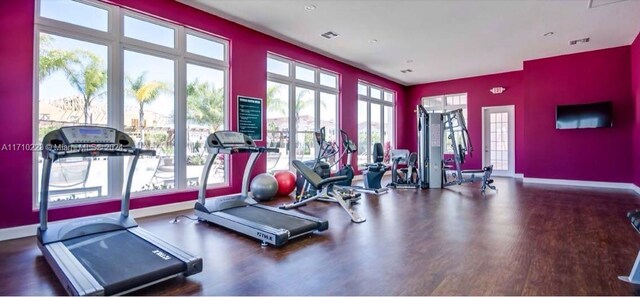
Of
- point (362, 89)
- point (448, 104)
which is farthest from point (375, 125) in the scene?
point (448, 104)

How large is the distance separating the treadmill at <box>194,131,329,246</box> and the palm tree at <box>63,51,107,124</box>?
171 cm

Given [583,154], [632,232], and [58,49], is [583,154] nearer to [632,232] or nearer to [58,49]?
[632,232]

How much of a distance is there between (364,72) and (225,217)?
6824mm

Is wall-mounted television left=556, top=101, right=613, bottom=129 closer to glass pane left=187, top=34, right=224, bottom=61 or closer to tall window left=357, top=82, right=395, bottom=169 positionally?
tall window left=357, top=82, right=395, bottom=169

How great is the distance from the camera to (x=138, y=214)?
4.58 metres

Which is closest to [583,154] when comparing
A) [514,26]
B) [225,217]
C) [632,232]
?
[514,26]

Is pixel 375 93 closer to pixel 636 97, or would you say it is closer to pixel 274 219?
pixel 636 97

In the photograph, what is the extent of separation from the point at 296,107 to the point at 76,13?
4199mm

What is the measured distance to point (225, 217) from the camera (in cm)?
393

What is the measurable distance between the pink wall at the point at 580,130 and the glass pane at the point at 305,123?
5631 millimetres

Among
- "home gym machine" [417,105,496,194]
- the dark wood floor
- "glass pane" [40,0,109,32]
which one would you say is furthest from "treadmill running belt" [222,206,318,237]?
"home gym machine" [417,105,496,194]

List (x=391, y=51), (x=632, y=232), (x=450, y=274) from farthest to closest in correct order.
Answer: (x=391, y=51), (x=632, y=232), (x=450, y=274)

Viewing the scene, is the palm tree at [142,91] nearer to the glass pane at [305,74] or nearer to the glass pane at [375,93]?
the glass pane at [305,74]

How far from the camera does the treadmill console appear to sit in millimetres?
4098
